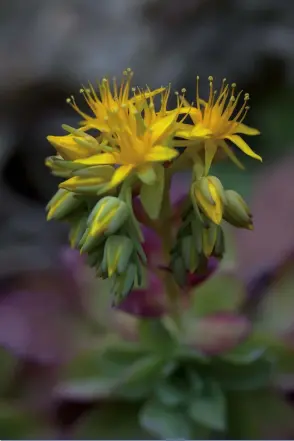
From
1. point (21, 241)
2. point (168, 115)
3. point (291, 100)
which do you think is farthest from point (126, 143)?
point (291, 100)

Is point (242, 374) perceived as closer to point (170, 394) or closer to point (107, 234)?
point (170, 394)

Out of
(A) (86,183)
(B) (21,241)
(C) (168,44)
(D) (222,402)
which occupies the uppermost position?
(C) (168,44)

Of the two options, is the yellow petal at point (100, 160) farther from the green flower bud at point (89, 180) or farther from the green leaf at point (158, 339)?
the green leaf at point (158, 339)

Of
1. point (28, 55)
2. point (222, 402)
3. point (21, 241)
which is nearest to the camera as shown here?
point (222, 402)

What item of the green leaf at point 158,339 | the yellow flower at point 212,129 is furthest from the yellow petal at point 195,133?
the green leaf at point 158,339

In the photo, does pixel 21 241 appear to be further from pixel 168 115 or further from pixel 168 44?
pixel 168 115

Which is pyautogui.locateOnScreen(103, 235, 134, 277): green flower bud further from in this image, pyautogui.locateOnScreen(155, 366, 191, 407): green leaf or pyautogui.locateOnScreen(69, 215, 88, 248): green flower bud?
pyautogui.locateOnScreen(155, 366, 191, 407): green leaf

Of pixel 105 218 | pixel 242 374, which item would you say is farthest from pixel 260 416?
pixel 105 218
